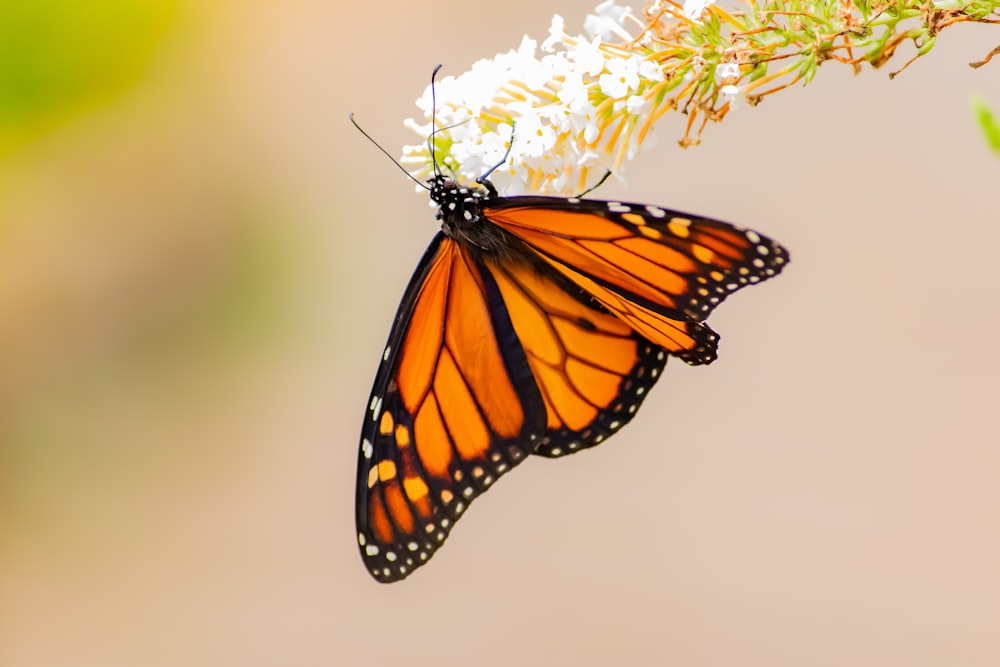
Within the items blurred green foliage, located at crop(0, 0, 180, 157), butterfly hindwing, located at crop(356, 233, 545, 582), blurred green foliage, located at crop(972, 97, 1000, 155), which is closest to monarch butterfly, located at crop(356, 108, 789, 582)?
butterfly hindwing, located at crop(356, 233, 545, 582)

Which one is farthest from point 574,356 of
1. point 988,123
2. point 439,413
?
point 988,123

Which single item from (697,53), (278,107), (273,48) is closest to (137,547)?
(278,107)

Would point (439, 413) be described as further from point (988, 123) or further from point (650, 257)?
point (988, 123)

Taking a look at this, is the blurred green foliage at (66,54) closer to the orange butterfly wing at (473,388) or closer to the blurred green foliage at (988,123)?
the orange butterfly wing at (473,388)

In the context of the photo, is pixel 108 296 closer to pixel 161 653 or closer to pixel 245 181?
pixel 245 181

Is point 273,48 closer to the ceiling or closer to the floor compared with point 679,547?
closer to the ceiling

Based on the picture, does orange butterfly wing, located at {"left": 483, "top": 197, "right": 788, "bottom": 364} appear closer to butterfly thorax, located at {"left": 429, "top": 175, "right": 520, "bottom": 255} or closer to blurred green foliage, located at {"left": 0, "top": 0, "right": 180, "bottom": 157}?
butterfly thorax, located at {"left": 429, "top": 175, "right": 520, "bottom": 255}
